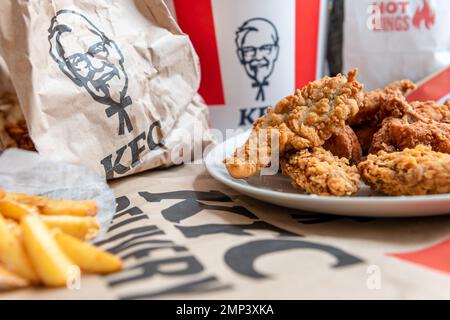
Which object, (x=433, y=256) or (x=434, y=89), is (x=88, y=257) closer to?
(x=433, y=256)

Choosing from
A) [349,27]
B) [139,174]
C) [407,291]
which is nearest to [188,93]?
[139,174]

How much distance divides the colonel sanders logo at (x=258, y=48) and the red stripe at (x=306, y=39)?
0.10m

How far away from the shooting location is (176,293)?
2.33ft

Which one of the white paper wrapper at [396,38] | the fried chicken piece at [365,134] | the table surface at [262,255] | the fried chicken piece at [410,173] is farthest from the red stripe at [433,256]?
the white paper wrapper at [396,38]

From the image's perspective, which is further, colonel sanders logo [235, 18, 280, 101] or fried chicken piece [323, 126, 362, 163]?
colonel sanders logo [235, 18, 280, 101]

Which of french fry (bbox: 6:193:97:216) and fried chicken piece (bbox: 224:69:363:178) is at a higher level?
fried chicken piece (bbox: 224:69:363:178)

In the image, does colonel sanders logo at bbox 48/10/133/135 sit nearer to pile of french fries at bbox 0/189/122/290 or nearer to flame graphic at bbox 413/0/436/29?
pile of french fries at bbox 0/189/122/290

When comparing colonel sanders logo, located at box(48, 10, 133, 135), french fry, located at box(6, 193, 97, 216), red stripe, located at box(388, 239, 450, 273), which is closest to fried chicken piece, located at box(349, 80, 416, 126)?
red stripe, located at box(388, 239, 450, 273)

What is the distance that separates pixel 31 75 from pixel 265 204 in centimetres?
60

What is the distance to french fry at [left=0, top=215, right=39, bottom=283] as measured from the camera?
0.76 metres

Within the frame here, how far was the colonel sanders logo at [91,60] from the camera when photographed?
1.20 metres

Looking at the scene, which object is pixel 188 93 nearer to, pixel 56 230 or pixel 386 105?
pixel 386 105

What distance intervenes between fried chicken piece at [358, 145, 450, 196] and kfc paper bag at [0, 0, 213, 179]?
24.1 inches
